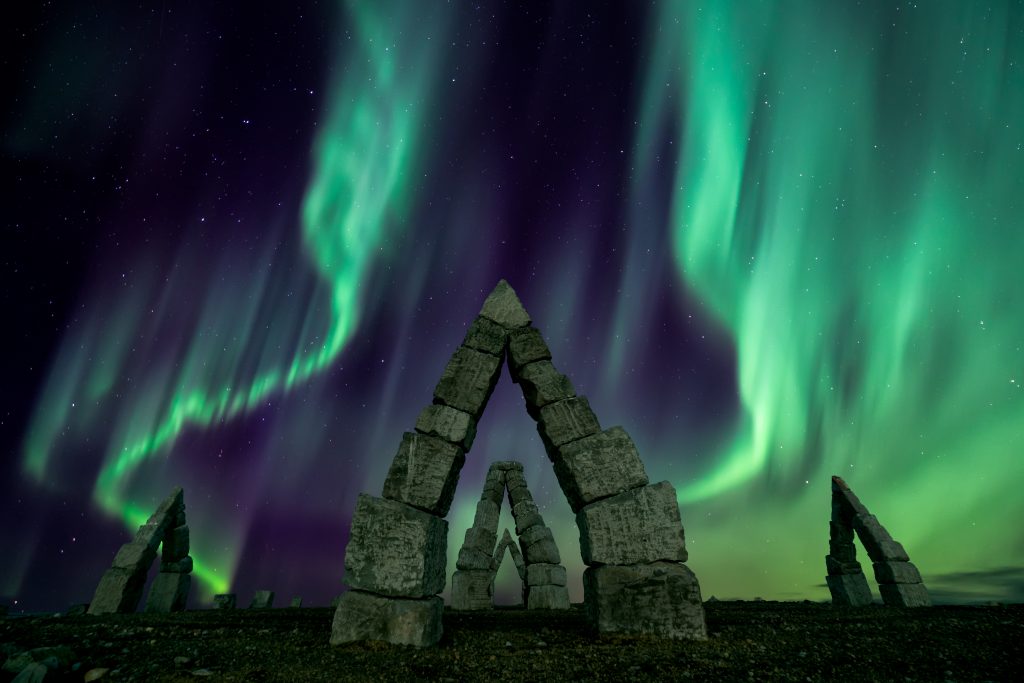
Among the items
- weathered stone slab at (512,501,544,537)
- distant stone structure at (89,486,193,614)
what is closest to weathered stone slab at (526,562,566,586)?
weathered stone slab at (512,501,544,537)

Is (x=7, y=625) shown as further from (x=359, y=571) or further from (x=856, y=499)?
(x=856, y=499)

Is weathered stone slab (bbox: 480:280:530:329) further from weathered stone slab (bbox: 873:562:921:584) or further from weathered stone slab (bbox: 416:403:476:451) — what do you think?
weathered stone slab (bbox: 873:562:921:584)

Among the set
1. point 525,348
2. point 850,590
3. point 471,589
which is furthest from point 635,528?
point 471,589

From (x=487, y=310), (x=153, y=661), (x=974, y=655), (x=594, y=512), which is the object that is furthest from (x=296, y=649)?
(x=974, y=655)

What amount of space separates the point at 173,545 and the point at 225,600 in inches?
161

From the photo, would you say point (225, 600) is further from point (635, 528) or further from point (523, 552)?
point (635, 528)

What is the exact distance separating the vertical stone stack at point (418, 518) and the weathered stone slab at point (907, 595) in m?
11.8

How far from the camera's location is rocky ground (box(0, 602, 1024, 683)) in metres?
4.19

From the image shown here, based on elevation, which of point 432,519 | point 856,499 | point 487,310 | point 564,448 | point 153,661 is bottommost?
point 153,661

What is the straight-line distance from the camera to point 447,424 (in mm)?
6445

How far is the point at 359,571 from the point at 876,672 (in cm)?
512

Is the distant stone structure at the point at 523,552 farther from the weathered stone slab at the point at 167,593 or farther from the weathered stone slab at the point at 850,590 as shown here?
the weathered stone slab at the point at 850,590

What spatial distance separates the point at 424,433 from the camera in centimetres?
640

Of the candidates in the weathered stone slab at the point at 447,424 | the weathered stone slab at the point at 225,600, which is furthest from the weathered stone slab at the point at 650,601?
the weathered stone slab at the point at 225,600
